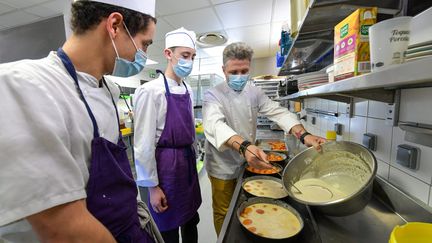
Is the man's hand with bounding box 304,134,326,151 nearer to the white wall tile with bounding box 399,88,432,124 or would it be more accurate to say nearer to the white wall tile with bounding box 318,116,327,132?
the white wall tile with bounding box 399,88,432,124

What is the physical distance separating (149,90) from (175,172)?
572 millimetres

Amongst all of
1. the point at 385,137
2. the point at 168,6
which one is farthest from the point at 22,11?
the point at 385,137

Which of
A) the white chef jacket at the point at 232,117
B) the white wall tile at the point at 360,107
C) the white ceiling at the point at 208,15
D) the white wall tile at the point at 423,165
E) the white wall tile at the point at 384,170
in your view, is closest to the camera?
the white wall tile at the point at 423,165

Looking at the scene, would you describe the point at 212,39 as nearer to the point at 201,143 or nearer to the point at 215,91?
the point at 201,143

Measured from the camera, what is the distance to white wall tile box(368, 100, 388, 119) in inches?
34.9

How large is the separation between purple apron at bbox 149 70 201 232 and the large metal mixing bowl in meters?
0.69

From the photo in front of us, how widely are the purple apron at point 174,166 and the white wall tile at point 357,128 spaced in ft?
3.36

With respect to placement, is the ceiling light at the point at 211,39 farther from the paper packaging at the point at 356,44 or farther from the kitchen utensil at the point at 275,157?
the paper packaging at the point at 356,44

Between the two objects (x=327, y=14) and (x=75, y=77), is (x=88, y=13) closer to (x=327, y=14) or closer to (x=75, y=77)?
(x=75, y=77)

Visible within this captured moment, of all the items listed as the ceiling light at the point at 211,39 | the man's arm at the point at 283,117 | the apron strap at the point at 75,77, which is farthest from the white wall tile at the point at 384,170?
the ceiling light at the point at 211,39

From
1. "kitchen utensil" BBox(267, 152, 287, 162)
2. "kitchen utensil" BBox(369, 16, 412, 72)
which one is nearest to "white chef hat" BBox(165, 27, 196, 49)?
"kitchen utensil" BBox(267, 152, 287, 162)

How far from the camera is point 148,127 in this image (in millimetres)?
1257

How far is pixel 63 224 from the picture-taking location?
47 cm

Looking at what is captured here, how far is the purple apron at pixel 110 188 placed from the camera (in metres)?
0.61
